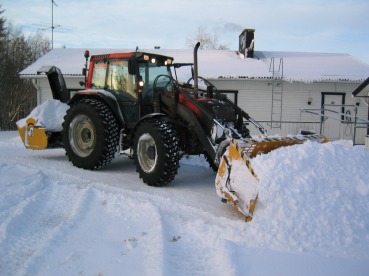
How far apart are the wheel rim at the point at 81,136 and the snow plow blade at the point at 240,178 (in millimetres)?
3459

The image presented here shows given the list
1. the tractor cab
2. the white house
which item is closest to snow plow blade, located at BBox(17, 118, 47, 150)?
the tractor cab

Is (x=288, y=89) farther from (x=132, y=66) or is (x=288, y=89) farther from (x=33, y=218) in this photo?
(x=33, y=218)

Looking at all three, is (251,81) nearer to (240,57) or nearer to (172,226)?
(240,57)

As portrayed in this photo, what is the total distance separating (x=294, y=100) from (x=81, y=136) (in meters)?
11.0

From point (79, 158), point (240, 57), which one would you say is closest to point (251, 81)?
point (240, 57)

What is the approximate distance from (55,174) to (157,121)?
2215 millimetres

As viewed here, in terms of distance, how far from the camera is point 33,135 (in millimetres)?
Answer: 8078

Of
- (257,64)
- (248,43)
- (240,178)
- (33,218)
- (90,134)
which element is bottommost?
(33,218)

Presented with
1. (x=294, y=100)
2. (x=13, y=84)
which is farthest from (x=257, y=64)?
(x=13, y=84)

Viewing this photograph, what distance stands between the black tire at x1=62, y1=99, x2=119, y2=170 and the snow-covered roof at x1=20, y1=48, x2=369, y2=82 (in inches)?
339

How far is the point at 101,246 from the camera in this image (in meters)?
3.65

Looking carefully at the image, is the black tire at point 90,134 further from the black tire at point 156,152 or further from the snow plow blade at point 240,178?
the snow plow blade at point 240,178

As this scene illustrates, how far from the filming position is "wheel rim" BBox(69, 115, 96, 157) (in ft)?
24.4

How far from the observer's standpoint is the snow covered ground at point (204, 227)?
3.31m
